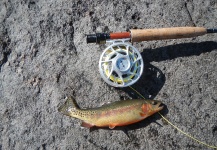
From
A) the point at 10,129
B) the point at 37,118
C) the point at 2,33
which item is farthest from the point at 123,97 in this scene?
the point at 2,33

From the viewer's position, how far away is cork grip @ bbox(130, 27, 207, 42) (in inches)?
132

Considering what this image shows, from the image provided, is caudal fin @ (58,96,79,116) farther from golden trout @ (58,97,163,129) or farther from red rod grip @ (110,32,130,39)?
red rod grip @ (110,32,130,39)

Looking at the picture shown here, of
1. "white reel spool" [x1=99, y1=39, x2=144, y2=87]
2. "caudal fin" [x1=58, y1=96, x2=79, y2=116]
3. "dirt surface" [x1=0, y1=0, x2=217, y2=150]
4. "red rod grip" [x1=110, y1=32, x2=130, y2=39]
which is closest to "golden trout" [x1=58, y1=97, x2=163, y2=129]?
"caudal fin" [x1=58, y1=96, x2=79, y2=116]

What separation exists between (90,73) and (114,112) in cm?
59

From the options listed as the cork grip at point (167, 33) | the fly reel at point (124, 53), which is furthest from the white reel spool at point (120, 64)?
the cork grip at point (167, 33)

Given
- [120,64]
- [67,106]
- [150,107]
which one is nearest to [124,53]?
[120,64]

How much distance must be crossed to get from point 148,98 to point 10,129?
1.68 meters

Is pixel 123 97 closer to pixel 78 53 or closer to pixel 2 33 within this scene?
pixel 78 53

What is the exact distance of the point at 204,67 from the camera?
3592 mm

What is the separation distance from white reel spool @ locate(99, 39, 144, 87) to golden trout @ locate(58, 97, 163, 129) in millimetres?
255

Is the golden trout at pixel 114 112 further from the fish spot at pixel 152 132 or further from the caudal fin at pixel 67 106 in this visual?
the fish spot at pixel 152 132

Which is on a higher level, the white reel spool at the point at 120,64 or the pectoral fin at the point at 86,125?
the white reel spool at the point at 120,64

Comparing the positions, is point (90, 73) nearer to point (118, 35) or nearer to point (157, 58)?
point (118, 35)

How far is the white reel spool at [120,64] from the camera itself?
3232mm
